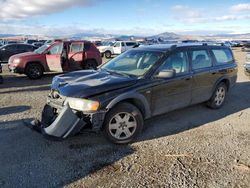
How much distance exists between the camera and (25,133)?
5.30 metres

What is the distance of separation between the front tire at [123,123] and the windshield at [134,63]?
82cm

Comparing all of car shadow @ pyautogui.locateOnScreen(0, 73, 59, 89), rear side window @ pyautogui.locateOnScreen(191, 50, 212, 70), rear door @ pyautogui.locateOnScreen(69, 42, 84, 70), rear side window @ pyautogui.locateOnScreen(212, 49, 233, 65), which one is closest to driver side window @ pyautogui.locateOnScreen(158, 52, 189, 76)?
rear side window @ pyautogui.locateOnScreen(191, 50, 212, 70)

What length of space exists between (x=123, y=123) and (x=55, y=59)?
26.8 ft

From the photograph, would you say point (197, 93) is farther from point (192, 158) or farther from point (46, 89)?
point (46, 89)

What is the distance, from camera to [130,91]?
4.78 meters

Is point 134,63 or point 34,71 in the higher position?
point 134,63

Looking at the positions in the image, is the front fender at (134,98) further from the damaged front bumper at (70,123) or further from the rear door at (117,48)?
the rear door at (117,48)

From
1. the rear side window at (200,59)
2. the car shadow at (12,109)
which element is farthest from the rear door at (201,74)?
the car shadow at (12,109)

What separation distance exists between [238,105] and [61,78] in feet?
16.2

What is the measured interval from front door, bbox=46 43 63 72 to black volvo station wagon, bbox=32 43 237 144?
6.40 m

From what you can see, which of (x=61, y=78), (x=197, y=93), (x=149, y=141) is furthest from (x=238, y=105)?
(x=61, y=78)

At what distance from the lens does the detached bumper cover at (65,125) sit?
14.1ft

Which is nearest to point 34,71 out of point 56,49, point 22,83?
point 22,83

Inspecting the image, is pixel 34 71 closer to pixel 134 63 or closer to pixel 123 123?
pixel 134 63
